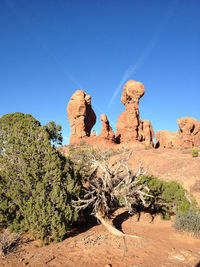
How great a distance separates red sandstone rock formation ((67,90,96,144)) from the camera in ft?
169

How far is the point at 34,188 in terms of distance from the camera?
8.14 metres

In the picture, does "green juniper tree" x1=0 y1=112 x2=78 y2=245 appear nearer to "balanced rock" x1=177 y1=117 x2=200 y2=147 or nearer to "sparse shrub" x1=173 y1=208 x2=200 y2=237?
"sparse shrub" x1=173 y1=208 x2=200 y2=237

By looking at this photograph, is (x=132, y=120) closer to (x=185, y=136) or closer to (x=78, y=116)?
(x=78, y=116)

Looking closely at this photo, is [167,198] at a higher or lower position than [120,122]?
lower

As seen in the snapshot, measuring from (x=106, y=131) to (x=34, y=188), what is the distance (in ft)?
130

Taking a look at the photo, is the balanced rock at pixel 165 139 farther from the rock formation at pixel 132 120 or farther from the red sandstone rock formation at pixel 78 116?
the red sandstone rock formation at pixel 78 116

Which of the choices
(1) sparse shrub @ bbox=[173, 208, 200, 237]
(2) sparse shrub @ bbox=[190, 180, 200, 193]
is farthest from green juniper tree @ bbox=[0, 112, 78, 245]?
(2) sparse shrub @ bbox=[190, 180, 200, 193]

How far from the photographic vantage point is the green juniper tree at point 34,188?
24.2 feet

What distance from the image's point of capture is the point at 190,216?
10.1 meters

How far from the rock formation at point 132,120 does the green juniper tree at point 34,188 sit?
40.3m

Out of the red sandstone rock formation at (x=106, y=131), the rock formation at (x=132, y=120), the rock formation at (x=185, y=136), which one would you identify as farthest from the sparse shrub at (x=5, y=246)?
the rock formation at (x=185, y=136)

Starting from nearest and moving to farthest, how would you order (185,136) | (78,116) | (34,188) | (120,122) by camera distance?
(34,188) < (120,122) < (78,116) < (185,136)

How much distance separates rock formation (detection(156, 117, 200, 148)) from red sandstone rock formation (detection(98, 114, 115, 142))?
2127 centimetres

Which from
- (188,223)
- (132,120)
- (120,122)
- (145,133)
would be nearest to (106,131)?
(120,122)
